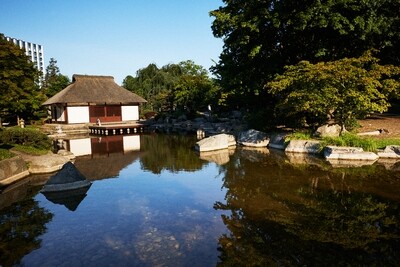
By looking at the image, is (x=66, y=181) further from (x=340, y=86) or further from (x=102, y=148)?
(x=340, y=86)

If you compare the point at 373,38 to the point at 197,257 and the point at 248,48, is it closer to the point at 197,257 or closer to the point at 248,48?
the point at 248,48

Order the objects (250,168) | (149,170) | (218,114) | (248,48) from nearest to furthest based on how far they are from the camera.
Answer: (250,168) → (149,170) → (248,48) → (218,114)

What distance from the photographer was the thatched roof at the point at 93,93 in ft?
131

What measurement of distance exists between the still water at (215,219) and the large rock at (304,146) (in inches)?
108

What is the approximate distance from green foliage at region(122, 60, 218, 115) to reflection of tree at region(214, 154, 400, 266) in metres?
29.0

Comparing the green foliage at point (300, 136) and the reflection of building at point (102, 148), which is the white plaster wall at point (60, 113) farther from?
the green foliage at point (300, 136)

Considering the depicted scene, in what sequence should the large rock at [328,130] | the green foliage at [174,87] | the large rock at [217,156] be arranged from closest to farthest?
the large rock at [217,156], the large rock at [328,130], the green foliage at [174,87]

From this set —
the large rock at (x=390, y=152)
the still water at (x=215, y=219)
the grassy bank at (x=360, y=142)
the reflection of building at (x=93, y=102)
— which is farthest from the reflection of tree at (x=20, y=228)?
the reflection of building at (x=93, y=102)

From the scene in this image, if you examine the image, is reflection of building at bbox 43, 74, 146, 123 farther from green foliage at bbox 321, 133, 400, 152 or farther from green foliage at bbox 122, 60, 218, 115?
green foliage at bbox 321, 133, 400, 152

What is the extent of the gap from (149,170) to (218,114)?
25651 mm

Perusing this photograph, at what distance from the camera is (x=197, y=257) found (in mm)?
6883

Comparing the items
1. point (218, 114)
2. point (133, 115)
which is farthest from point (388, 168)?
point (133, 115)

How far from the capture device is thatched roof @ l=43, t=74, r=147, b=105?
3997 centimetres

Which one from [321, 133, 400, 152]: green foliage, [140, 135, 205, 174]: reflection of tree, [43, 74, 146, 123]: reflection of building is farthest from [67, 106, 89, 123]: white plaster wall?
[321, 133, 400, 152]: green foliage
